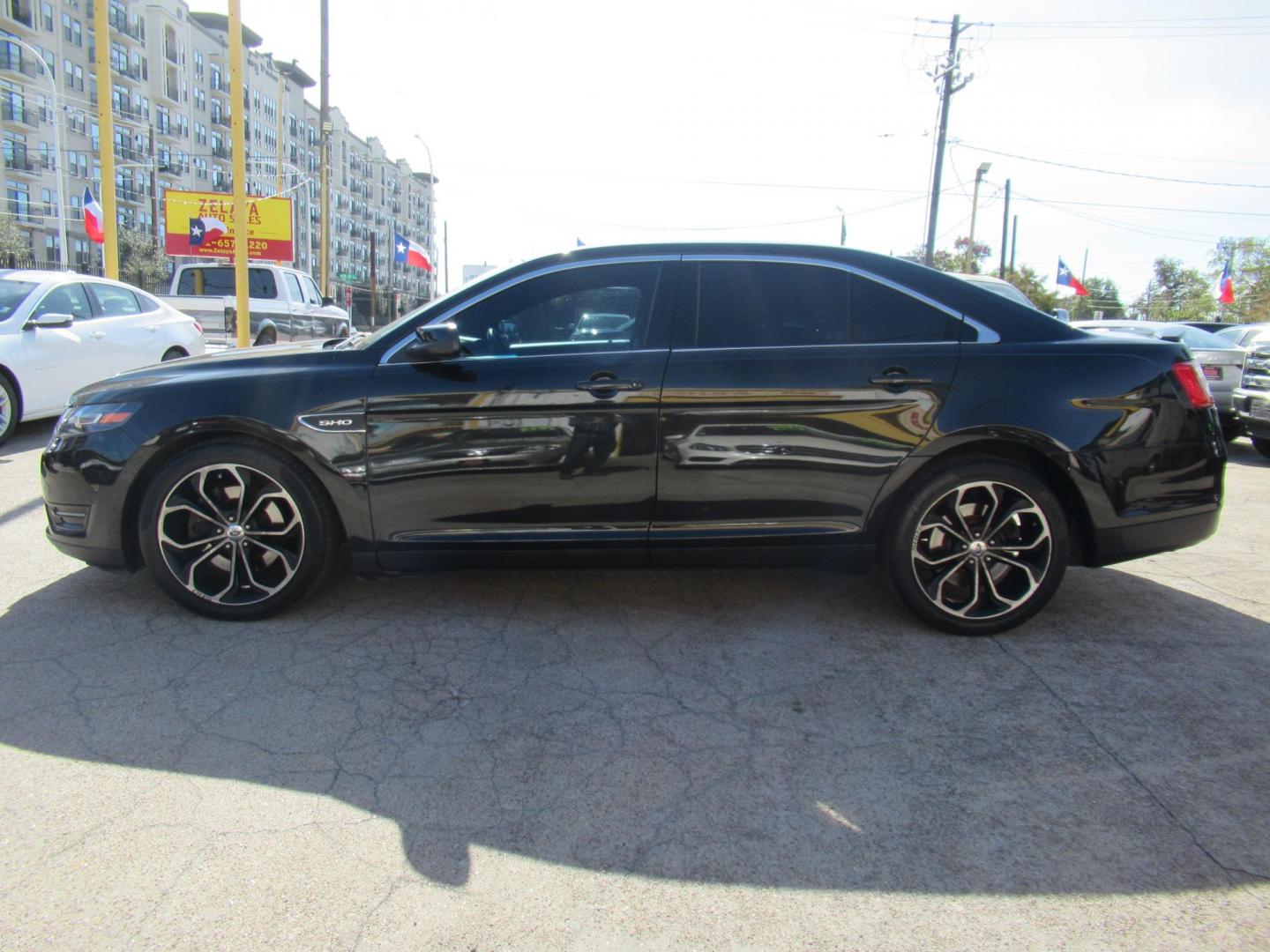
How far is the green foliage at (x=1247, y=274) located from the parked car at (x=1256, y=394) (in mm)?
66030

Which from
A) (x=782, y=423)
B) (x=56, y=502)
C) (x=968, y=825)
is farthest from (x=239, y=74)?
(x=968, y=825)

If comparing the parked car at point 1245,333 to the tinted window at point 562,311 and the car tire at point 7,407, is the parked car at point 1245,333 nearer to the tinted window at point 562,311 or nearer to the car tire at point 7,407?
the tinted window at point 562,311

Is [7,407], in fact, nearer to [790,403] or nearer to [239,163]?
[239,163]

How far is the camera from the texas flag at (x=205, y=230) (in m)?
23.6

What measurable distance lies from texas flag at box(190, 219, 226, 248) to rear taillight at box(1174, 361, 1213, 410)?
82.6ft

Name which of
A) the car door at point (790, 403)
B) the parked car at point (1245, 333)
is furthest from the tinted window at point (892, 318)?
the parked car at point (1245, 333)

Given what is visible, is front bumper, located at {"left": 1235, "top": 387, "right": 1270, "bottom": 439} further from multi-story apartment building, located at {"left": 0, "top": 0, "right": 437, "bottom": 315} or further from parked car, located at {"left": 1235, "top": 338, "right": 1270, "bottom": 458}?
multi-story apartment building, located at {"left": 0, "top": 0, "right": 437, "bottom": 315}

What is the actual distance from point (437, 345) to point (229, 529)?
120 cm

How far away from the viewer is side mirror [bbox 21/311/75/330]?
7.95 m

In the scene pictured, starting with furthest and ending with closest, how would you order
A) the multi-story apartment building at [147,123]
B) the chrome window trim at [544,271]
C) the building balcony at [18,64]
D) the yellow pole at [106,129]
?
the multi-story apartment building at [147,123] → the building balcony at [18,64] → the yellow pole at [106,129] → the chrome window trim at [544,271]

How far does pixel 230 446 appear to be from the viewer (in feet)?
11.8

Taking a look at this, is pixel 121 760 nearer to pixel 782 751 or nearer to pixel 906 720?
pixel 782 751

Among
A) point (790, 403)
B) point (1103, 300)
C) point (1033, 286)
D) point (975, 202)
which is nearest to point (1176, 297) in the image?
point (1103, 300)

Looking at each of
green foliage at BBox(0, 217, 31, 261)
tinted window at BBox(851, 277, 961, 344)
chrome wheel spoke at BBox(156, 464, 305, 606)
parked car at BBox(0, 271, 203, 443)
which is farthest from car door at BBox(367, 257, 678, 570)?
green foliage at BBox(0, 217, 31, 261)
